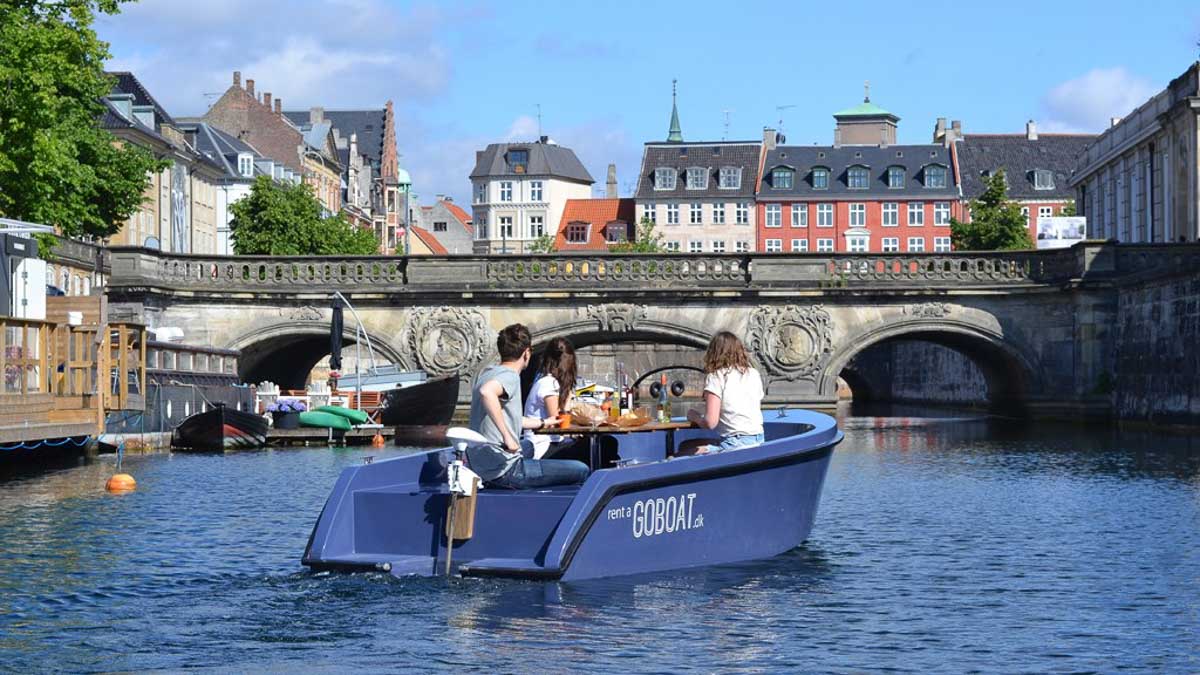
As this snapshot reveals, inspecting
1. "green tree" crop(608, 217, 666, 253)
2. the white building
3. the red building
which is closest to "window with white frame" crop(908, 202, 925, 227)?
the red building

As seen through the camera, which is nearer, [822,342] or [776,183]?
[822,342]

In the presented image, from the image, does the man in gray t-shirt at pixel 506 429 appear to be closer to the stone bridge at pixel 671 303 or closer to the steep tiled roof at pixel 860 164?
the stone bridge at pixel 671 303

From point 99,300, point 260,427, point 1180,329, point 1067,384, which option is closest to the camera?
point 99,300

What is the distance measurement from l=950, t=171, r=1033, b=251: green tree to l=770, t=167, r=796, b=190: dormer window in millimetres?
38888

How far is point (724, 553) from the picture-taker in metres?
16.9

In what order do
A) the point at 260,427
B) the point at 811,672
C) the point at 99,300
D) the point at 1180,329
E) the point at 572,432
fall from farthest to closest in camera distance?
the point at 1180,329 < the point at 260,427 < the point at 99,300 < the point at 572,432 < the point at 811,672

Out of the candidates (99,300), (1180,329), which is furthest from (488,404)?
(1180,329)

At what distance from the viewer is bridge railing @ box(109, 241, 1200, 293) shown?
5122 cm

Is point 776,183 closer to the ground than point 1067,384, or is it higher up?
higher up

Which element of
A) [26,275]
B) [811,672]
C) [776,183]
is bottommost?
[811,672]

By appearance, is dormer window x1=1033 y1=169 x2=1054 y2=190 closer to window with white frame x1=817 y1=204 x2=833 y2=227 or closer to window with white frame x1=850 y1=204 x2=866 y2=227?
window with white frame x1=850 y1=204 x2=866 y2=227

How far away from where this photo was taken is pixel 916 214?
121 m

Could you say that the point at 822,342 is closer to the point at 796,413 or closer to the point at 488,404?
the point at 796,413

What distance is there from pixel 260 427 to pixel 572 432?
26.1 metres
